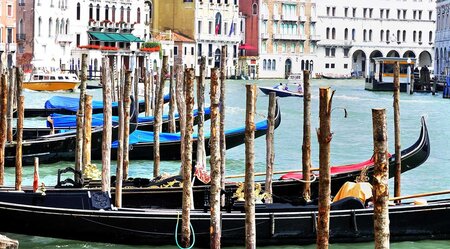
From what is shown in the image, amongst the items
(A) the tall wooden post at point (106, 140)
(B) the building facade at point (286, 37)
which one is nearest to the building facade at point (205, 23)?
(B) the building facade at point (286, 37)

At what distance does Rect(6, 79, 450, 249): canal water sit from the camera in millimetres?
12281

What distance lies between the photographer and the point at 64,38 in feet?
125

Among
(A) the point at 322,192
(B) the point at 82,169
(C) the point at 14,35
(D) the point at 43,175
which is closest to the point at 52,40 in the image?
(C) the point at 14,35

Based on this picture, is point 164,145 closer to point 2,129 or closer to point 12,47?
point 2,129

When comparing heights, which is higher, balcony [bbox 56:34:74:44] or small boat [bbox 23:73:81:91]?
balcony [bbox 56:34:74:44]

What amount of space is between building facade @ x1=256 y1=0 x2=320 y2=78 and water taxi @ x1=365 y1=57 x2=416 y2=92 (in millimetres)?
14006

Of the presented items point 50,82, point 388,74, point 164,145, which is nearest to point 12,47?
point 50,82

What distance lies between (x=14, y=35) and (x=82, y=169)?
26432mm

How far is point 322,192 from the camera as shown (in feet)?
20.1

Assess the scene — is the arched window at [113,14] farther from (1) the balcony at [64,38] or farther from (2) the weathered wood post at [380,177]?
(2) the weathered wood post at [380,177]

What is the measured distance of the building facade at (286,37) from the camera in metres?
52.2

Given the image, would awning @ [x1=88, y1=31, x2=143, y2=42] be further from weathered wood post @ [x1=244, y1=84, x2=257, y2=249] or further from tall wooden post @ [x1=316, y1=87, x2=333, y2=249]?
tall wooden post @ [x1=316, y1=87, x2=333, y2=249]

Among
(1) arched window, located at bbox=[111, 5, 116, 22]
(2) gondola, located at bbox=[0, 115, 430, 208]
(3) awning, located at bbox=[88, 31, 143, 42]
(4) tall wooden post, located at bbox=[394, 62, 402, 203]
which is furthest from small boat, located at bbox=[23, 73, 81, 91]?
(4) tall wooden post, located at bbox=[394, 62, 402, 203]

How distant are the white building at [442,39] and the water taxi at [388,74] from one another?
375 centimetres
